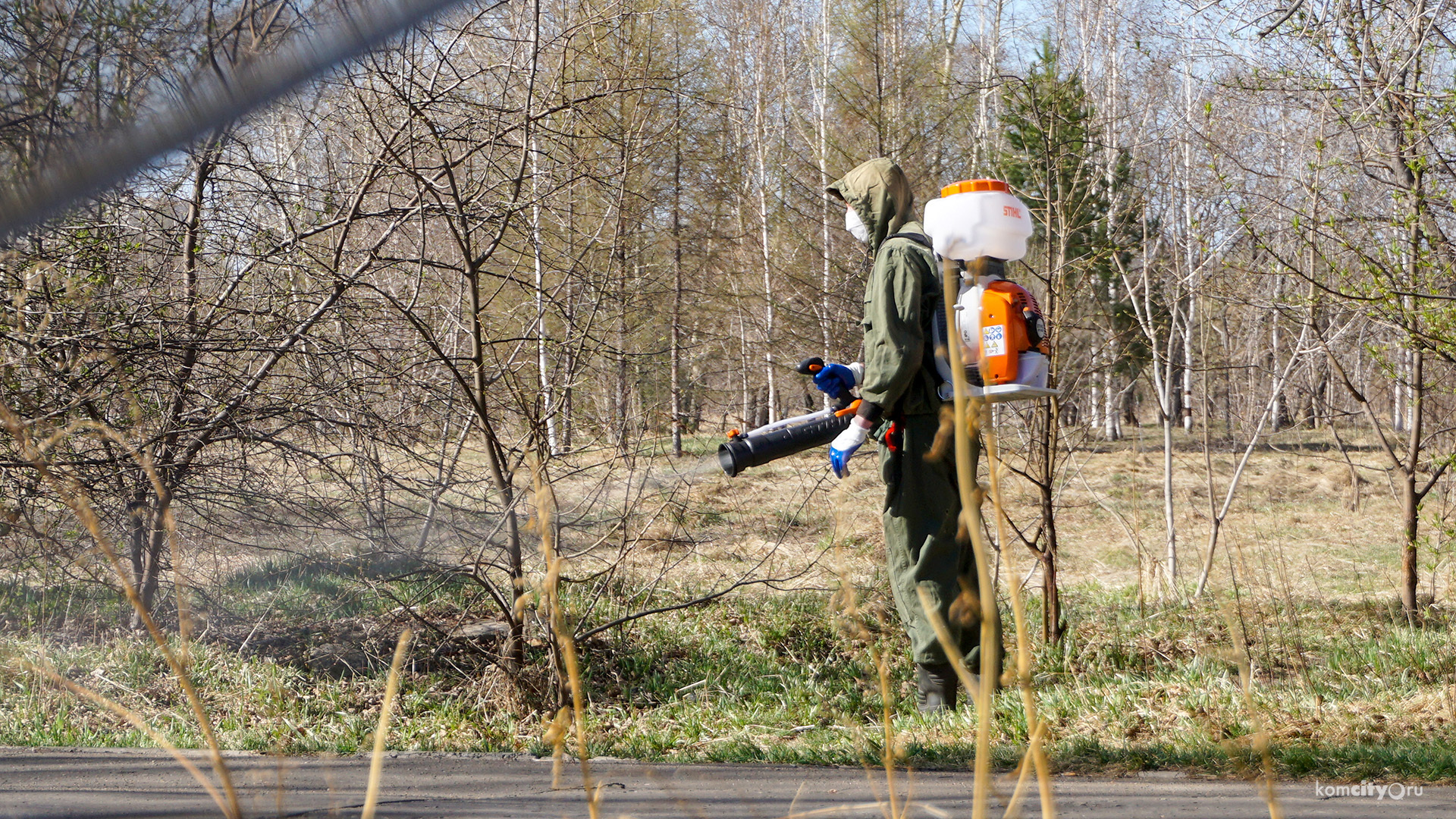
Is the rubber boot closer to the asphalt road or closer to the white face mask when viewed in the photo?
the asphalt road

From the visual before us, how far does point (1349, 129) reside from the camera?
16.9 feet

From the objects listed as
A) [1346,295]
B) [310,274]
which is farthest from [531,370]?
[1346,295]

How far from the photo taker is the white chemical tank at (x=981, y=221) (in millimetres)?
3586

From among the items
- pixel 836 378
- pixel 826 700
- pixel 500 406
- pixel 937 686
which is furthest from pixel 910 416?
pixel 500 406

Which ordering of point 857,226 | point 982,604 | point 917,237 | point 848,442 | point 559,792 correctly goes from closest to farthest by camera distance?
point 982,604, point 559,792, point 848,442, point 917,237, point 857,226

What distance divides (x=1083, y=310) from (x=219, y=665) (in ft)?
47.9

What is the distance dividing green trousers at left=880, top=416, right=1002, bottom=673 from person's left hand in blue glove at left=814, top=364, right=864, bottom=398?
10.3 inches

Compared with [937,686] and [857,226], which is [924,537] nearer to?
[937,686]

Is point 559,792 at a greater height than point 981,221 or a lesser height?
lesser

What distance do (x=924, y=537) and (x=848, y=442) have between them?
510 mm

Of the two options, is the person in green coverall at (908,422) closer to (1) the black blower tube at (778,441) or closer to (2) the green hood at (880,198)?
(2) the green hood at (880,198)

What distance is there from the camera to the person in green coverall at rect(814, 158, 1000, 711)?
12.7 feet

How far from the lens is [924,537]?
13.2 ft

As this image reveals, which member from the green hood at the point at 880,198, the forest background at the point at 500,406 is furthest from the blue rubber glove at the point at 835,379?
the forest background at the point at 500,406
